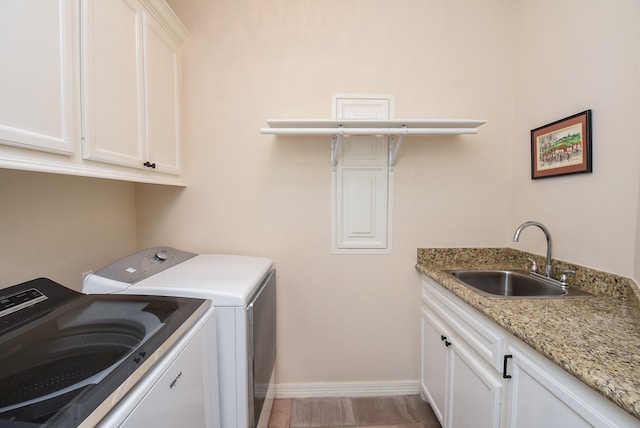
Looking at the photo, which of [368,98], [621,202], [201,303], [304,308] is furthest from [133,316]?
[621,202]

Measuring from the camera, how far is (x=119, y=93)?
1.14 metres

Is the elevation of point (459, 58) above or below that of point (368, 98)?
above

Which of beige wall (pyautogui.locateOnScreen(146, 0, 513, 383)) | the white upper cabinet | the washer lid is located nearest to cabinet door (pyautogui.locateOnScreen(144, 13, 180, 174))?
the white upper cabinet

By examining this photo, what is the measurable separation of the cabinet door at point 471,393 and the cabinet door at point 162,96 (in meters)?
1.89

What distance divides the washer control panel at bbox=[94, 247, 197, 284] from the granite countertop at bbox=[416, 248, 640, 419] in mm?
1538

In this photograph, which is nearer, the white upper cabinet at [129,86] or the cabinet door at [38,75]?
the cabinet door at [38,75]

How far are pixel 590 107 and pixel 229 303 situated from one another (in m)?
1.96

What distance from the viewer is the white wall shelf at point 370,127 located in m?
1.47

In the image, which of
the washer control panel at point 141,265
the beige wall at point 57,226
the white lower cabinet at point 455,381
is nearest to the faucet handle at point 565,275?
the white lower cabinet at point 455,381

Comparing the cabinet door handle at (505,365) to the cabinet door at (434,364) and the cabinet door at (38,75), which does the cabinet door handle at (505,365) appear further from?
the cabinet door at (38,75)

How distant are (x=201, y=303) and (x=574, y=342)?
4.14 feet

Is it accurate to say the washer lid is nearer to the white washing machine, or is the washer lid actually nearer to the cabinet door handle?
the white washing machine

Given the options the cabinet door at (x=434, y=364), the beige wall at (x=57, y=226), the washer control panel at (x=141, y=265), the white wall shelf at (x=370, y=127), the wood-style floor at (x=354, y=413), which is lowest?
the wood-style floor at (x=354, y=413)

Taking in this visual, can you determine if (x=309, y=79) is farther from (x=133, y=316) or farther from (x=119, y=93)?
(x=133, y=316)
